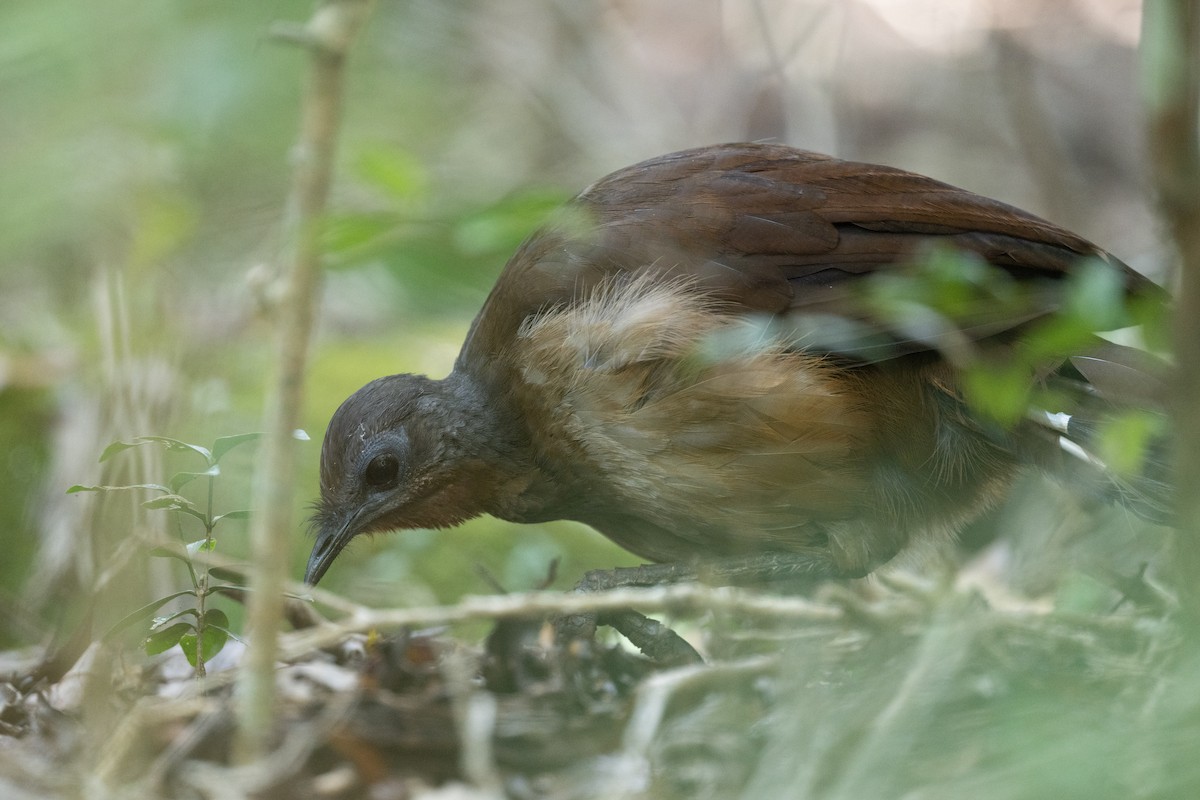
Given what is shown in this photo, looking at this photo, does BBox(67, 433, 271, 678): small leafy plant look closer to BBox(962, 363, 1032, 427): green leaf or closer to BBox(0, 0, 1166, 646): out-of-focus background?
BBox(0, 0, 1166, 646): out-of-focus background

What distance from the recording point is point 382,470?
4.00 meters

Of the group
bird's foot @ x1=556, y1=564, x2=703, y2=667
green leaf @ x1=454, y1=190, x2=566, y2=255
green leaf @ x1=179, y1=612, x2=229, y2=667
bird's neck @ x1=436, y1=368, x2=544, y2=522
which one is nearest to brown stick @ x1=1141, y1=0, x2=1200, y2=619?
green leaf @ x1=454, y1=190, x2=566, y2=255

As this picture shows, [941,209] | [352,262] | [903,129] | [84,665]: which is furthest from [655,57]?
[352,262]

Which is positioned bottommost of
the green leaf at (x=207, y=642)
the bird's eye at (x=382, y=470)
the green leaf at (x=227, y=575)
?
the green leaf at (x=207, y=642)

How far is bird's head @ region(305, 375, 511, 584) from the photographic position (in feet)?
13.0

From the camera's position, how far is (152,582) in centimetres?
401

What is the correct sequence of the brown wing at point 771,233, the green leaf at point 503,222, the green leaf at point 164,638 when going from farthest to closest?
1. the brown wing at point 771,233
2. the green leaf at point 164,638
3. the green leaf at point 503,222

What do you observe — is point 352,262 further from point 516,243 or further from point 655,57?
point 655,57

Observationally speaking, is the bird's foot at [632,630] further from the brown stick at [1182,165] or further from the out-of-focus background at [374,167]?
the brown stick at [1182,165]

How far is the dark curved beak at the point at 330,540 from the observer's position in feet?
12.8

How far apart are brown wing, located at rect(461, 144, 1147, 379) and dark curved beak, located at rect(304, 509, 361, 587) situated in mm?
848

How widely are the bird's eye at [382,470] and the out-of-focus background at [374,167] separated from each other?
1.13 ft

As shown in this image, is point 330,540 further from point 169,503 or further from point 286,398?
point 286,398

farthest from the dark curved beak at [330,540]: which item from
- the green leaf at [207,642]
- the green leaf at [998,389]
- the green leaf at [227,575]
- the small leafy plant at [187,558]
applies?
the green leaf at [998,389]
